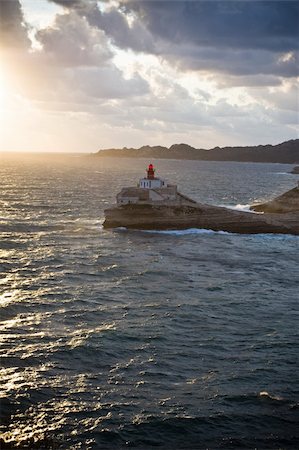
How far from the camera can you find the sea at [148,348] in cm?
2166

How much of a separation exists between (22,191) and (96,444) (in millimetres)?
105465

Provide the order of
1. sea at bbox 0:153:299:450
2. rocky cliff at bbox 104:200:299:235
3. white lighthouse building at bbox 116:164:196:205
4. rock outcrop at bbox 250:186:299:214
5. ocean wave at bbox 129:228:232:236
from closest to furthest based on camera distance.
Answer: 1. sea at bbox 0:153:299:450
2. ocean wave at bbox 129:228:232:236
3. rocky cliff at bbox 104:200:299:235
4. white lighthouse building at bbox 116:164:196:205
5. rock outcrop at bbox 250:186:299:214

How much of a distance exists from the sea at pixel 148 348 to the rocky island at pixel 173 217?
38.9ft

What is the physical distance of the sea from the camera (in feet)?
71.1

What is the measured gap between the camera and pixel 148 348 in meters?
29.4

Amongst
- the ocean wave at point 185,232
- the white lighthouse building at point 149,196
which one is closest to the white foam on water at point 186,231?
the ocean wave at point 185,232

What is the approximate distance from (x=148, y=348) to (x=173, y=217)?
40044mm

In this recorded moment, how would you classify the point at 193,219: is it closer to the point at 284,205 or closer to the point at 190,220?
the point at 190,220

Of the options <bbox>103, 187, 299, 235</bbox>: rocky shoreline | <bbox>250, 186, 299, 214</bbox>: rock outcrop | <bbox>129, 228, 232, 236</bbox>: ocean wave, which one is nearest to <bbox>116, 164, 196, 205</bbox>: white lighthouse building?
<bbox>103, 187, 299, 235</bbox>: rocky shoreline

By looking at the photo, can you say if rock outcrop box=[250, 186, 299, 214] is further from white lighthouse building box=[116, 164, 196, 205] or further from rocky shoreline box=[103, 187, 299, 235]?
white lighthouse building box=[116, 164, 196, 205]

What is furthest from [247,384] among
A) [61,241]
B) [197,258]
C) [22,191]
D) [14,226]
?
[22,191]

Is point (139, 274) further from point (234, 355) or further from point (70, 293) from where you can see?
point (234, 355)

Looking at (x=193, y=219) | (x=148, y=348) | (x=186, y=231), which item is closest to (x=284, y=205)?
(x=193, y=219)

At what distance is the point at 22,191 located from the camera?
121 meters
